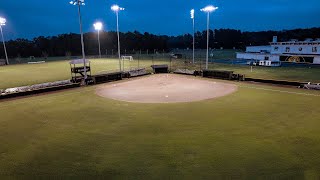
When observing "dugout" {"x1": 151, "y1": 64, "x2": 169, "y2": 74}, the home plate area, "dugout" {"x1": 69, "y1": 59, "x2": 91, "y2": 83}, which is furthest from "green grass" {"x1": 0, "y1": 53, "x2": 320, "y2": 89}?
the home plate area

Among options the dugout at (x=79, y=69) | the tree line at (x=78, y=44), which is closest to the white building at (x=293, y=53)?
the dugout at (x=79, y=69)

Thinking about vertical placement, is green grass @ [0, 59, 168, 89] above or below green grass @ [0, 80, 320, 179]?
above

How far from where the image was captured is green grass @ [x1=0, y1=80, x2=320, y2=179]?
34.4 ft

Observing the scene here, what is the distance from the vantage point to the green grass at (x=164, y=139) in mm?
10492

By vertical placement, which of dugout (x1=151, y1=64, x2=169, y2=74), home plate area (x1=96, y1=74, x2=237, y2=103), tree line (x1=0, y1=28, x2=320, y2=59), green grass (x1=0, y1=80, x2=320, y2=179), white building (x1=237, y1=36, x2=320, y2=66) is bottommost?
green grass (x1=0, y1=80, x2=320, y2=179)

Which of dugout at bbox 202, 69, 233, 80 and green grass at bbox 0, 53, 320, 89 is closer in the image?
dugout at bbox 202, 69, 233, 80

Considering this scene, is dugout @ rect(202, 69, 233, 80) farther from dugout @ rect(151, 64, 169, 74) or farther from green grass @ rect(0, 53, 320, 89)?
dugout @ rect(151, 64, 169, 74)

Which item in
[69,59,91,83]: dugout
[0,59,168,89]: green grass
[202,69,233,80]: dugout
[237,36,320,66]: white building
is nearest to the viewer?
[69,59,91,83]: dugout

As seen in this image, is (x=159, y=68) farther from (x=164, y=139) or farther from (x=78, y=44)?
(x=78, y=44)

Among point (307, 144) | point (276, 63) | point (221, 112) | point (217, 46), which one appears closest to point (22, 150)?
point (221, 112)

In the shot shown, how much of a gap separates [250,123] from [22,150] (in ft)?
44.4

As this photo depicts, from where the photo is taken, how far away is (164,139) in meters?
13.7

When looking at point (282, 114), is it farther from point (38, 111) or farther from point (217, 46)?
point (217, 46)

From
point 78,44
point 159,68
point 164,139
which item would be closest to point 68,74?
point 159,68
